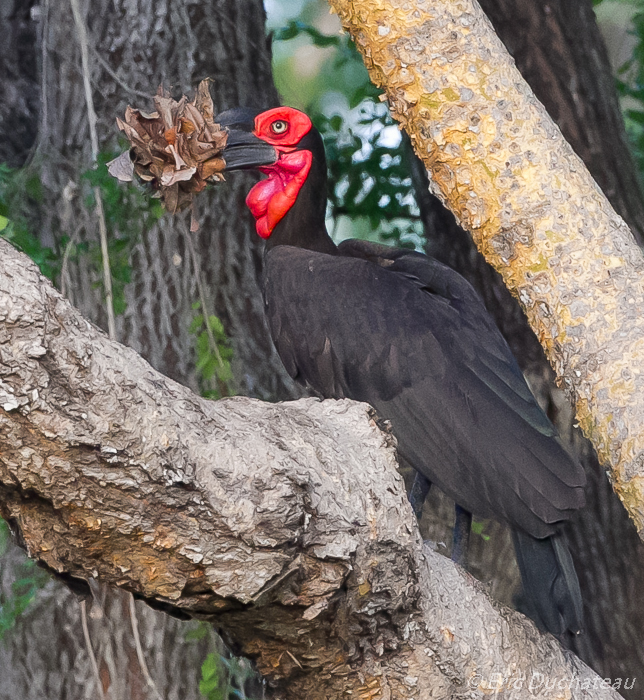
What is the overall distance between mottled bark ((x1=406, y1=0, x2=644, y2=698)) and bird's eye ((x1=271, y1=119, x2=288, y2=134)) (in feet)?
2.59

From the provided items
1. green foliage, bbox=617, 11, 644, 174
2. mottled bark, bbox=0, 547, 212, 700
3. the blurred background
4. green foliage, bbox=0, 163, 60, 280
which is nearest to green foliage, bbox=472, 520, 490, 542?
the blurred background

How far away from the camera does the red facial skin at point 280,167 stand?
2393 mm

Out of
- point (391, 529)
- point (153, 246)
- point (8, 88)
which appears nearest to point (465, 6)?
point (391, 529)

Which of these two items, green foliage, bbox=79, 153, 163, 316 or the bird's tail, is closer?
the bird's tail

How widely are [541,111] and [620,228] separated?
0.87 ft

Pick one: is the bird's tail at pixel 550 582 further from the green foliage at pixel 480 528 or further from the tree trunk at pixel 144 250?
the tree trunk at pixel 144 250

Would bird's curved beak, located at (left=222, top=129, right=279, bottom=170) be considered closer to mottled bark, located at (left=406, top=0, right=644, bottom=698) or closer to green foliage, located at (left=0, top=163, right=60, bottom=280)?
green foliage, located at (left=0, top=163, right=60, bottom=280)

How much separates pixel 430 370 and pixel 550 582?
51 centimetres

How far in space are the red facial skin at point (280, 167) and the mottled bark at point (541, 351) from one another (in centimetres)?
71

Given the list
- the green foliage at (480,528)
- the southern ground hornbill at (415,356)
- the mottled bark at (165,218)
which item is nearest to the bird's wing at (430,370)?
the southern ground hornbill at (415,356)

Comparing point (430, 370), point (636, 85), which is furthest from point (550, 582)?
point (636, 85)

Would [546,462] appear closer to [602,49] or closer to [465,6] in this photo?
[465,6]

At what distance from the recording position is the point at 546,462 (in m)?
1.77

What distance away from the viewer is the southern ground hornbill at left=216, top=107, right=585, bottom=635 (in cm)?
175
